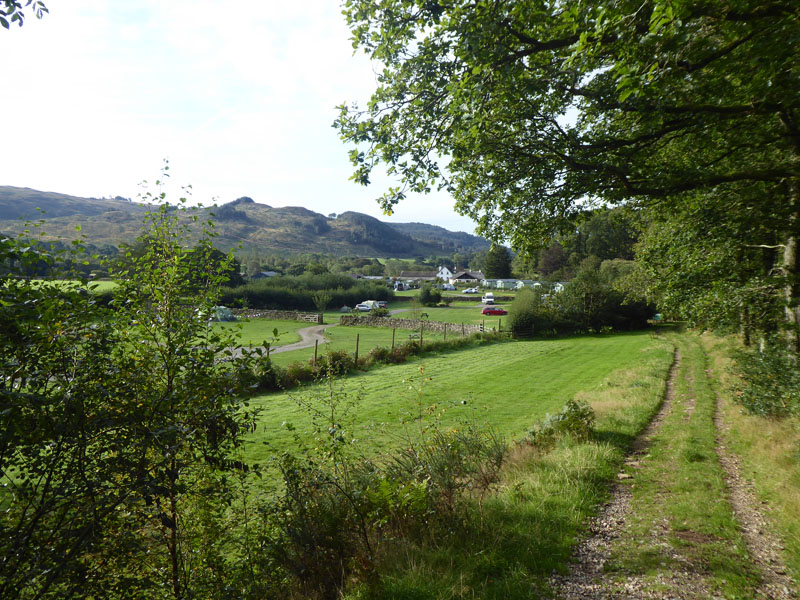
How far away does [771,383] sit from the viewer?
9.24 meters

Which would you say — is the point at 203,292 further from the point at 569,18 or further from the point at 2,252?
the point at 569,18

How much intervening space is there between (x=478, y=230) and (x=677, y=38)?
495 cm

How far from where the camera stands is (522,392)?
762 inches

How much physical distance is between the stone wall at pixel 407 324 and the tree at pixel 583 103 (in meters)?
33.4

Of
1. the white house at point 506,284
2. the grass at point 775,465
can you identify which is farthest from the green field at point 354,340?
the white house at point 506,284

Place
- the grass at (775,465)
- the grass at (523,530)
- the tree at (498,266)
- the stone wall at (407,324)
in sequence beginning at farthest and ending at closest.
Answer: the tree at (498,266), the stone wall at (407,324), the grass at (775,465), the grass at (523,530)

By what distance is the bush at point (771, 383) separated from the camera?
8.59 metres

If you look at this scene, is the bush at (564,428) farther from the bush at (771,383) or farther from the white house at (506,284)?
the white house at (506,284)

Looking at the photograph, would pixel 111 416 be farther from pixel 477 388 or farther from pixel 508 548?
pixel 477 388

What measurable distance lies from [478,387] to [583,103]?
595 inches

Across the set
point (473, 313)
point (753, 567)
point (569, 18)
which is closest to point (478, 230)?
point (569, 18)

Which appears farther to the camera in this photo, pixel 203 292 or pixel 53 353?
pixel 203 292

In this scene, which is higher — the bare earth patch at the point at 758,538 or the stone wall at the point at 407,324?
the bare earth patch at the point at 758,538

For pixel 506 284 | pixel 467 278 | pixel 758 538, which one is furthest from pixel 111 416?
pixel 467 278
